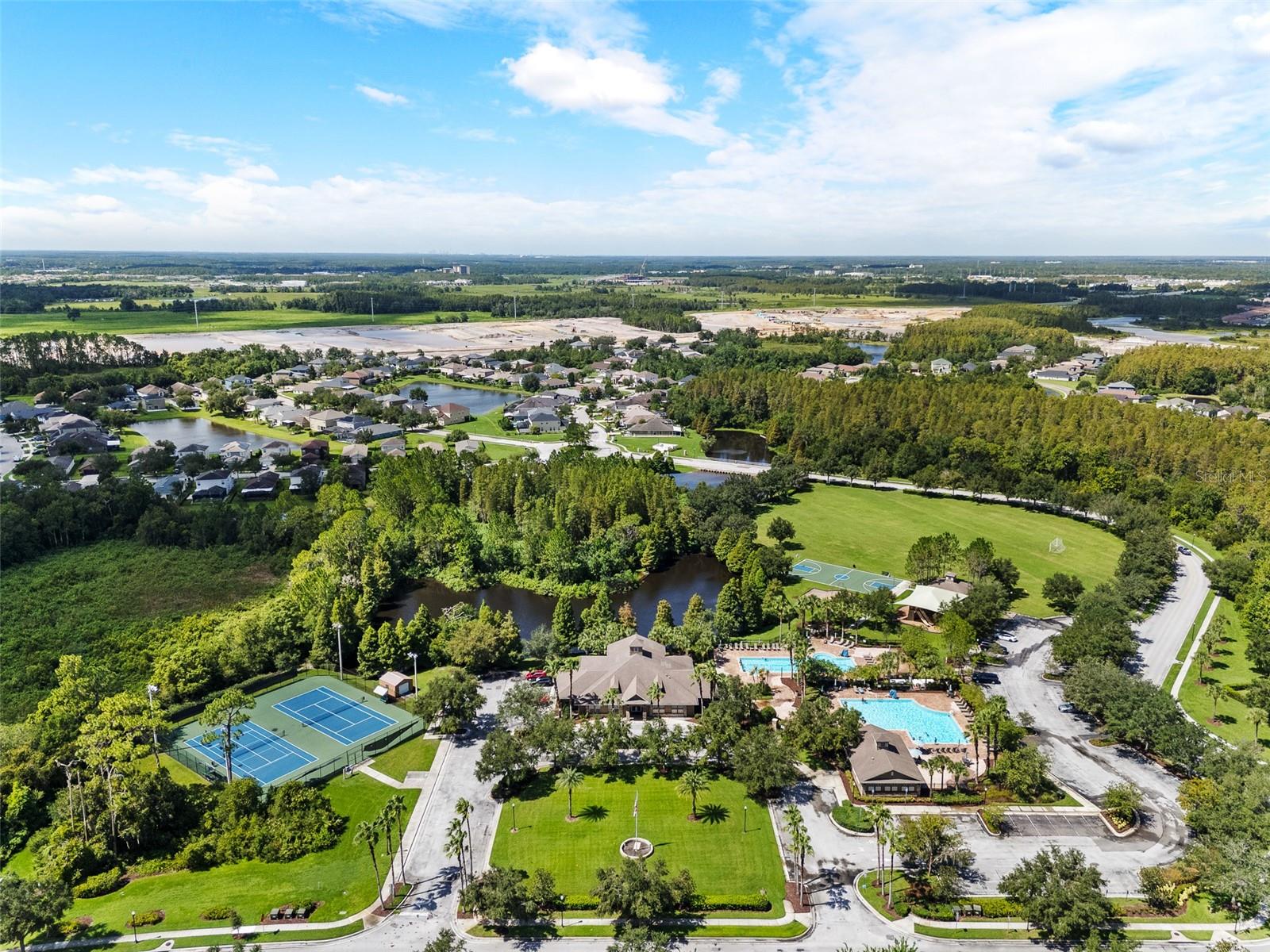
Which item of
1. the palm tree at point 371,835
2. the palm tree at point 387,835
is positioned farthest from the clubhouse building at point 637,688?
the palm tree at point 371,835

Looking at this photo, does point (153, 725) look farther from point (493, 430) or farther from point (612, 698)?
point (493, 430)

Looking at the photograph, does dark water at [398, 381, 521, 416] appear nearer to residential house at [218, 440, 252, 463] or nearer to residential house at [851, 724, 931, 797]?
residential house at [218, 440, 252, 463]

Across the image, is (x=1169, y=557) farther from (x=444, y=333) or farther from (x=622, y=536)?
(x=444, y=333)

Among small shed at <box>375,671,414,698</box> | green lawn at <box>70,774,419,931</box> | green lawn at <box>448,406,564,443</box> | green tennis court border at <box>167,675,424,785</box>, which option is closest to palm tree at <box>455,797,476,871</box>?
green lawn at <box>70,774,419,931</box>

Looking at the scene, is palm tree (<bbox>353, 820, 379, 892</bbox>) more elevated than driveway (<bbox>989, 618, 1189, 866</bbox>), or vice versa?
palm tree (<bbox>353, 820, 379, 892</bbox>)

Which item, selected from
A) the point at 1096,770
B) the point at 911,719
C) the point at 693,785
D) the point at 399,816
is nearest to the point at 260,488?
the point at 399,816
